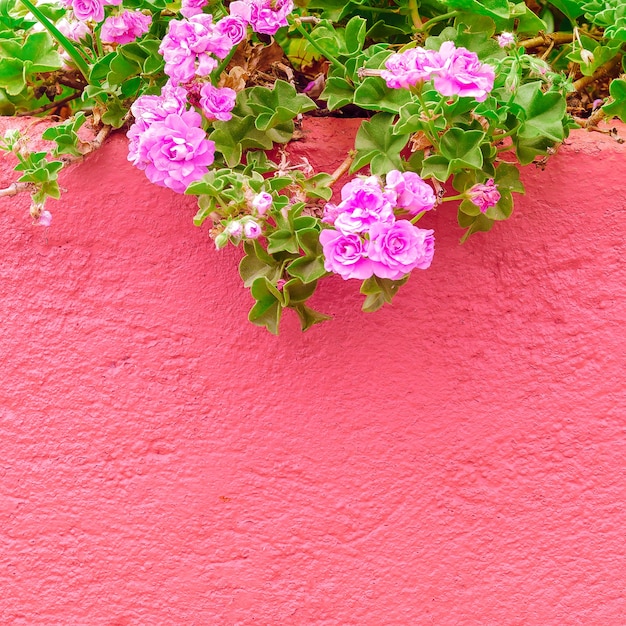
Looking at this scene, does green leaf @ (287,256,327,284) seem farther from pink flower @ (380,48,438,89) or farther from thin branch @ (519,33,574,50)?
thin branch @ (519,33,574,50)

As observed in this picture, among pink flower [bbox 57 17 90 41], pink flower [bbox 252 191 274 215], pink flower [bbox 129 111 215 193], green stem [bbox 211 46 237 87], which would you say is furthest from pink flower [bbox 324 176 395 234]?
pink flower [bbox 57 17 90 41]

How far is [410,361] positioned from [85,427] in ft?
1.80

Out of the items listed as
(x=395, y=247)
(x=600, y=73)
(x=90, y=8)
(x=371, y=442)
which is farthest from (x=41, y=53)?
(x=600, y=73)

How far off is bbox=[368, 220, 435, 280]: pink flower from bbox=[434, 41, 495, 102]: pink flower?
191mm

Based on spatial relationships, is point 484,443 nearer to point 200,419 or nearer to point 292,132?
point 200,419

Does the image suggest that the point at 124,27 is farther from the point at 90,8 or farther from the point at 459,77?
the point at 459,77

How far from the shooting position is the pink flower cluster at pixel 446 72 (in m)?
1.07

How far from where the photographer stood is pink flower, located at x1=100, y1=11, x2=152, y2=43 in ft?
4.21

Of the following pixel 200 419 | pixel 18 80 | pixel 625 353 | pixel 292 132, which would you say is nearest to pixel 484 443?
pixel 625 353

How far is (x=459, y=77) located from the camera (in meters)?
1.07

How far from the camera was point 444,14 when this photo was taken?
1.37m

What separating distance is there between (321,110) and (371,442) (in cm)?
59

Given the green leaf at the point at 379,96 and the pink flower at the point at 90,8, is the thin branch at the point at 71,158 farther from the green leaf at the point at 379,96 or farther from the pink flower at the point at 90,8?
the green leaf at the point at 379,96

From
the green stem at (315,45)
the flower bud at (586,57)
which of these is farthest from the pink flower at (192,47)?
the flower bud at (586,57)
